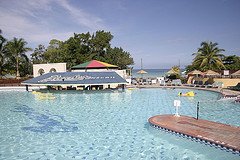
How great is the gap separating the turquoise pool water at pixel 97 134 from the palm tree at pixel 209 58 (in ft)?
66.7

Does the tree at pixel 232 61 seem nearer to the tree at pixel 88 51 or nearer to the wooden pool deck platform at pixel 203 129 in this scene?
the tree at pixel 88 51

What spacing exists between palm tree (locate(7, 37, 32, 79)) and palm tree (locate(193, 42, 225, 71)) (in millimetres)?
34574

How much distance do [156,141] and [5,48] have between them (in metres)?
42.6

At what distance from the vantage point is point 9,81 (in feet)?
129

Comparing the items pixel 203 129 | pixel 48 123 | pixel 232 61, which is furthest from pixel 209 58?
pixel 48 123

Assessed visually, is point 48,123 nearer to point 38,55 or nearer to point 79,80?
point 79,80

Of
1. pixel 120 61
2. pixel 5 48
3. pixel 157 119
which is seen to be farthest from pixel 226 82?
pixel 5 48

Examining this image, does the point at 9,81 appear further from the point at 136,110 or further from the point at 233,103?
the point at 233,103

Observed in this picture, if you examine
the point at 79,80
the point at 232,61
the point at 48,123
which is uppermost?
the point at 232,61

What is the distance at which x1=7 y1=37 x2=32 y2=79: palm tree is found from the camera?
4515 centimetres

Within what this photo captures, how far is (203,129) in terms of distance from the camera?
10883 millimetres

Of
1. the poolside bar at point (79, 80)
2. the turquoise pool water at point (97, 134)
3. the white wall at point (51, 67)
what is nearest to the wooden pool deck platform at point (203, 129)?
the turquoise pool water at point (97, 134)

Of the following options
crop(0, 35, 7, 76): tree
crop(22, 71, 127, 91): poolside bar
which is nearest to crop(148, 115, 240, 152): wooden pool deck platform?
crop(22, 71, 127, 91): poolside bar

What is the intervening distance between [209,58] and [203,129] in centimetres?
3024
